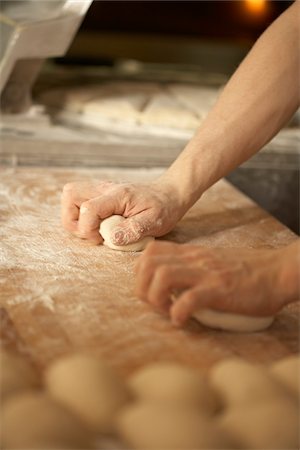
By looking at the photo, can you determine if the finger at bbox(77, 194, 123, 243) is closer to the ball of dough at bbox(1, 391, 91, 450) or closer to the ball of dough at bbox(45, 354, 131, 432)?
the ball of dough at bbox(45, 354, 131, 432)

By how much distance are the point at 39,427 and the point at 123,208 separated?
2.84 feet

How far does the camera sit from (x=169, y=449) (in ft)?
2.95

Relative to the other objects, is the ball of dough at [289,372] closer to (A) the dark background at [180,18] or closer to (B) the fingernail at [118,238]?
(B) the fingernail at [118,238]

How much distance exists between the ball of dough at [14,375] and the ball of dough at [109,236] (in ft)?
1.89

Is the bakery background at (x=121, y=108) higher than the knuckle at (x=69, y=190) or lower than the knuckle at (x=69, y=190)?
lower

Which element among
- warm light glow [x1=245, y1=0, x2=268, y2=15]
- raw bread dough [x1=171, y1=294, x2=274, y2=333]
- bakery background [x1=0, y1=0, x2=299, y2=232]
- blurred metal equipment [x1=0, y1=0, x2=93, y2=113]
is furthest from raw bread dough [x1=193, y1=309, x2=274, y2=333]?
warm light glow [x1=245, y1=0, x2=268, y2=15]

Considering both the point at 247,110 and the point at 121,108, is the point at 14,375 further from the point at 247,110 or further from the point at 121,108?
the point at 121,108

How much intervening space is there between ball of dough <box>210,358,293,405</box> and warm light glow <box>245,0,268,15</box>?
9.09 ft

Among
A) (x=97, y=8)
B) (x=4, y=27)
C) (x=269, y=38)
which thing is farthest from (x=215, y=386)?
(x=97, y=8)

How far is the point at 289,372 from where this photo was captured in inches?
42.9

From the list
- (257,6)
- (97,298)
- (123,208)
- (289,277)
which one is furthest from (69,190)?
(257,6)

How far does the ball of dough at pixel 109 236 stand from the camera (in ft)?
5.48

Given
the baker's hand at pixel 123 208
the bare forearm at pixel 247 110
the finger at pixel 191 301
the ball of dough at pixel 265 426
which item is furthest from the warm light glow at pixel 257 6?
the ball of dough at pixel 265 426

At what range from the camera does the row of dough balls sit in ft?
2.98
